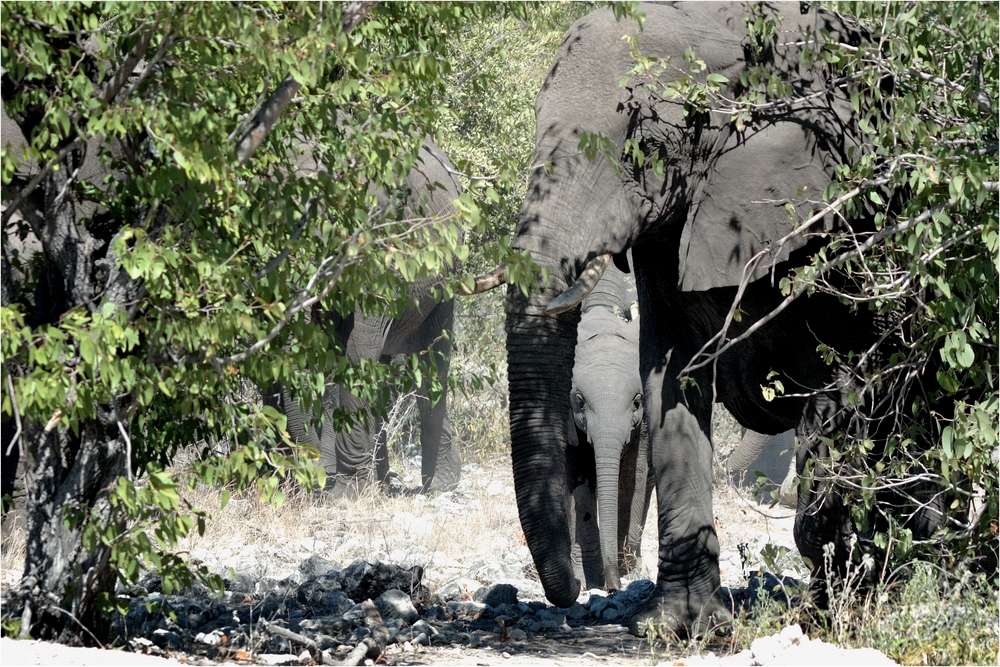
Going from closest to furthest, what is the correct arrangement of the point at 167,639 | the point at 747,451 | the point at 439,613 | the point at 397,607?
the point at 167,639, the point at 397,607, the point at 439,613, the point at 747,451

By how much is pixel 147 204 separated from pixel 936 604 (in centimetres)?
348

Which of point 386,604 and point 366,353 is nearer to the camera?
point 386,604

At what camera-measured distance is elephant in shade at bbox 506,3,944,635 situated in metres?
6.45

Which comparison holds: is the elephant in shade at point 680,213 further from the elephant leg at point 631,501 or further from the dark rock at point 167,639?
the elephant leg at point 631,501

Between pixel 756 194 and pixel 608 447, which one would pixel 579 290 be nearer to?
pixel 756 194

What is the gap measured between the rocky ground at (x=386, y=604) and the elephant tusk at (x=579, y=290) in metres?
1.38

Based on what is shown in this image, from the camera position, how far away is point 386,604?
7156 mm

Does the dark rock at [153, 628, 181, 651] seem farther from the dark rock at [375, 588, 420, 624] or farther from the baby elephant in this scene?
the baby elephant

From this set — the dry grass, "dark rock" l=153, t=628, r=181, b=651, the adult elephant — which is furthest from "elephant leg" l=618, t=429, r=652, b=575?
"dark rock" l=153, t=628, r=181, b=651

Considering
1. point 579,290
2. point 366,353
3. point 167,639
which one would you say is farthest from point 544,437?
point 366,353

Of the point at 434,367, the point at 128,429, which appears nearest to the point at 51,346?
the point at 128,429

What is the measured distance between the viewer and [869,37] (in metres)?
6.46

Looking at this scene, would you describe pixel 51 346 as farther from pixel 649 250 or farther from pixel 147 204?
pixel 649 250

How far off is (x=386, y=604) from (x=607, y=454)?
299cm
